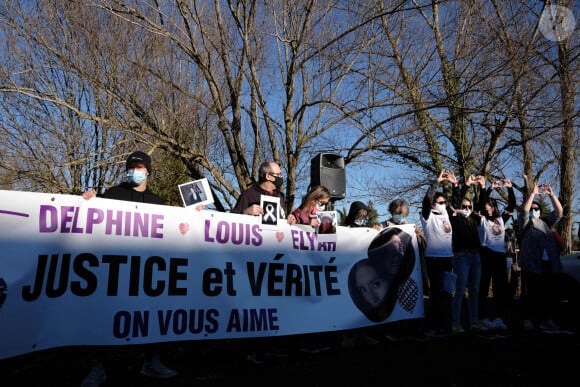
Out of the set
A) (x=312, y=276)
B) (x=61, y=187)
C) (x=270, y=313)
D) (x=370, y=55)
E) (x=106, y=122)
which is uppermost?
(x=370, y=55)

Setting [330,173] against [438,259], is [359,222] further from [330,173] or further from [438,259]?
[330,173]

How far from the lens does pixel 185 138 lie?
9.96 metres

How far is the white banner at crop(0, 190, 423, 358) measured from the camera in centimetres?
344

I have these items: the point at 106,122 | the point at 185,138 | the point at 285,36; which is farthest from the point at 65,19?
the point at 285,36

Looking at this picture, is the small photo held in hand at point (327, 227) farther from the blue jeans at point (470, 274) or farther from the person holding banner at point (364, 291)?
the blue jeans at point (470, 274)

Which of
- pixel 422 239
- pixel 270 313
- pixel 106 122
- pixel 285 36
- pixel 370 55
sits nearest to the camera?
pixel 270 313

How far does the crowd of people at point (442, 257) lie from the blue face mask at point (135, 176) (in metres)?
1.12

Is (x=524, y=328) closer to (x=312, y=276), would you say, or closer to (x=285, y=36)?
(x=312, y=276)

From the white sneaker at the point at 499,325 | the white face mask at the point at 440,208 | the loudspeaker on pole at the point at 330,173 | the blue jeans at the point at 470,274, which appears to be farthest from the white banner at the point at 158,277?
the loudspeaker on pole at the point at 330,173

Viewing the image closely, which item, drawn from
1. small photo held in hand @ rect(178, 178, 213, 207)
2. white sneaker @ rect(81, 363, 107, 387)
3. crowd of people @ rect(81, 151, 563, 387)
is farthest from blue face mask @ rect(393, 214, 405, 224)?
white sneaker @ rect(81, 363, 107, 387)

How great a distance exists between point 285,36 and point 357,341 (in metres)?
6.29

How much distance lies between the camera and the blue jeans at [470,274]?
5.92 m

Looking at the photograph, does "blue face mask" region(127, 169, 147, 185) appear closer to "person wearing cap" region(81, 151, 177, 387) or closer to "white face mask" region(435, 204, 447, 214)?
"person wearing cap" region(81, 151, 177, 387)

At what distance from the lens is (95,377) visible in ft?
→ 11.9
